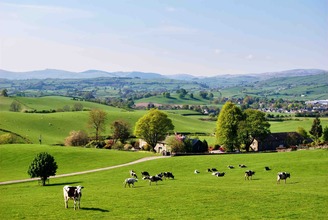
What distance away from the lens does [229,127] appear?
96312 mm

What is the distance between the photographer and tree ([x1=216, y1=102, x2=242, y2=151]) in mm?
96375

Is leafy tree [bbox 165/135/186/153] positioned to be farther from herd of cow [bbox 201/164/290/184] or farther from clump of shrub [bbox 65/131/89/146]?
herd of cow [bbox 201/164/290/184]

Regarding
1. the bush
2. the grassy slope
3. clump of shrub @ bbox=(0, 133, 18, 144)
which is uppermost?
clump of shrub @ bbox=(0, 133, 18, 144)

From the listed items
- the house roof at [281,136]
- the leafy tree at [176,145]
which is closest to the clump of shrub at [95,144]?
the leafy tree at [176,145]

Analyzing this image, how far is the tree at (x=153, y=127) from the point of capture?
104 meters

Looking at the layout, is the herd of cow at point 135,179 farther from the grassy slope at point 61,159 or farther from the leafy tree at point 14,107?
the leafy tree at point 14,107

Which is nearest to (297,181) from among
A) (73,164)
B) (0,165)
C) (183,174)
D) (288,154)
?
(183,174)

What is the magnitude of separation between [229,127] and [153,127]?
20.5 metres

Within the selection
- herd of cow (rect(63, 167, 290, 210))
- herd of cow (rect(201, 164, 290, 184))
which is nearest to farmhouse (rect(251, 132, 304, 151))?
herd of cow (rect(201, 164, 290, 184))

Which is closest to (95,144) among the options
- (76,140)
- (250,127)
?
(76,140)

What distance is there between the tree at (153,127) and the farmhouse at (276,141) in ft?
91.2

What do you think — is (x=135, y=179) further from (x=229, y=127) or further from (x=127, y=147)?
(x=127, y=147)

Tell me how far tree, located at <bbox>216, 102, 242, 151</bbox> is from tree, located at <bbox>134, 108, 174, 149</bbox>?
49.9 feet

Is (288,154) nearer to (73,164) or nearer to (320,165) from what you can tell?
(320,165)
